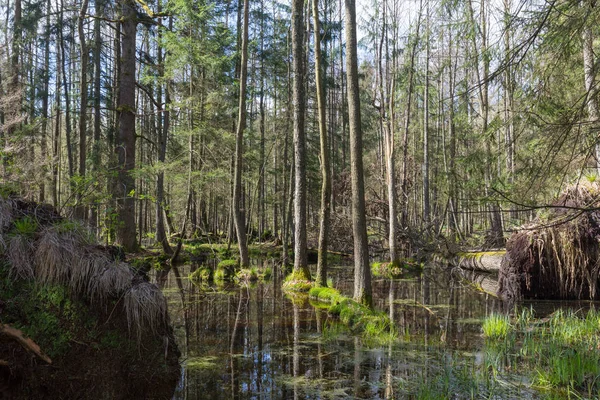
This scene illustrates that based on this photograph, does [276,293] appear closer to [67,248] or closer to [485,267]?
[485,267]

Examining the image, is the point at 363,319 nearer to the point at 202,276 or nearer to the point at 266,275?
the point at 202,276

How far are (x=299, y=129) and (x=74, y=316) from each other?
8.90 metres

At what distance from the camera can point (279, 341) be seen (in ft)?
21.4

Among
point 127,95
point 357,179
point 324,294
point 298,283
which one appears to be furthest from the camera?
point 127,95

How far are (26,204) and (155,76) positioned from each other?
15.2m

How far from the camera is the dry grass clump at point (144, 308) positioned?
420cm

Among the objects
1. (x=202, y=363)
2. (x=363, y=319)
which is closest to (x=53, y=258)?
(x=202, y=363)

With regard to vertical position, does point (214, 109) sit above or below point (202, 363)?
above

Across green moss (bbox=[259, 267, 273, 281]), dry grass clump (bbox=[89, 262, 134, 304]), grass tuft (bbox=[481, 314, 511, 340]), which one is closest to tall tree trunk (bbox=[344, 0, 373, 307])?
grass tuft (bbox=[481, 314, 511, 340])

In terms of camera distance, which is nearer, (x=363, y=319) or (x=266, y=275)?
(x=363, y=319)

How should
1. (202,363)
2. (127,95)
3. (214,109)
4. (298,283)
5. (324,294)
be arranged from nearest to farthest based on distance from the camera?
(202,363) < (324,294) < (298,283) < (127,95) < (214,109)

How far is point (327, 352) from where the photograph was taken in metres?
5.88

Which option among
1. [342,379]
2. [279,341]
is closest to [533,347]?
[342,379]

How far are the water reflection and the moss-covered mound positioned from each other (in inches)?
23.3
